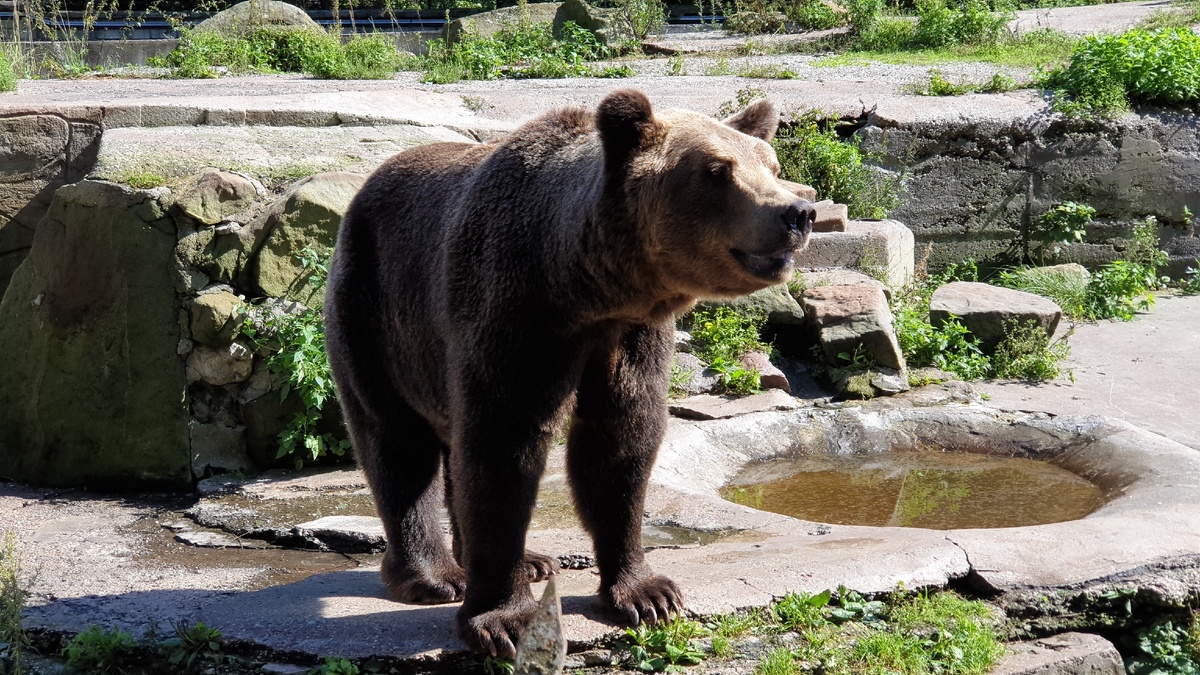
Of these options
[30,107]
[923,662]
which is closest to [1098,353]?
[923,662]

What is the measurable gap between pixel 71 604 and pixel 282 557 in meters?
1.08

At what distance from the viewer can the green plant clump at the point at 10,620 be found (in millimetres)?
3863

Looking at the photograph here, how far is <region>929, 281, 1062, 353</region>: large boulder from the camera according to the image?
8773 mm

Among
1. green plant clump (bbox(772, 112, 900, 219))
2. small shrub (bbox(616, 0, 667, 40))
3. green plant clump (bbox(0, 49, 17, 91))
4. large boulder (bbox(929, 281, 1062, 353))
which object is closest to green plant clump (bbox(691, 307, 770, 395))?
large boulder (bbox(929, 281, 1062, 353))

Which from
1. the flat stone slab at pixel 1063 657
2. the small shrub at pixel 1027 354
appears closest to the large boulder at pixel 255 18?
the small shrub at pixel 1027 354

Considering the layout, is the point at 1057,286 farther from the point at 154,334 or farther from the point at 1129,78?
the point at 154,334

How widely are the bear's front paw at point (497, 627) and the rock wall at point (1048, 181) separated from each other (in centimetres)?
828

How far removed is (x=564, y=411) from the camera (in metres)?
3.79

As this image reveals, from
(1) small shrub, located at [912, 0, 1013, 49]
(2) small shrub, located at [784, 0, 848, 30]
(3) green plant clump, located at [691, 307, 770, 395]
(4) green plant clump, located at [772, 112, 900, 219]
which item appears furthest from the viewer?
(2) small shrub, located at [784, 0, 848, 30]

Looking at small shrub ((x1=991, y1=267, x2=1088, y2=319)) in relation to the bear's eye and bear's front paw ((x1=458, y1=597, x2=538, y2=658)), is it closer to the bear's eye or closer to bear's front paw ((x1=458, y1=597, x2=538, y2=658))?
the bear's eye

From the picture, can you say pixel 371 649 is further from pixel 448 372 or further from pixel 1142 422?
pixel 1142 422

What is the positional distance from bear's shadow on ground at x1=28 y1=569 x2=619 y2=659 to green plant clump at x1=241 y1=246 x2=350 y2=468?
2.07m

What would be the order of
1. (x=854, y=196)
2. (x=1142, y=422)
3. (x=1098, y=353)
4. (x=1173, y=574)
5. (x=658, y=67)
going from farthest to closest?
(x=658, y=67) → (x=854, y=196) → (x=1098, y=353) → (x=1142, y=422) → (x=1173, y=574)

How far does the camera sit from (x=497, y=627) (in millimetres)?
3775
